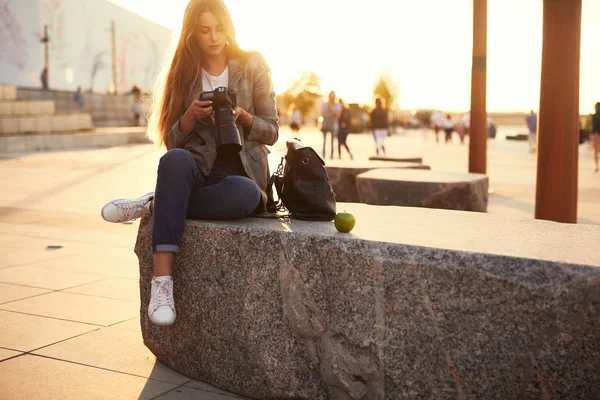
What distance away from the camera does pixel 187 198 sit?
3.30 m

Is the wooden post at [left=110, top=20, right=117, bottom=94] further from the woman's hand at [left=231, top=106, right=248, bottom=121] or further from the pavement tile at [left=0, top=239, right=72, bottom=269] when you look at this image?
the woman's hand at [left=231, top=106, right=248, bottom=121]

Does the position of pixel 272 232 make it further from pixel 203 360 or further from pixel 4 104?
pixel 4 104

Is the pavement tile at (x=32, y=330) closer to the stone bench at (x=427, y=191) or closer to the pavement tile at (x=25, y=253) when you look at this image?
the pavement tile at (x=25, y=253)

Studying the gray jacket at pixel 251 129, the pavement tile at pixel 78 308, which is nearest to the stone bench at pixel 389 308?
the gray jacket at pixel 251 129

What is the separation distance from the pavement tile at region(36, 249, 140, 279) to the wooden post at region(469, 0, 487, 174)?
17.0 ft

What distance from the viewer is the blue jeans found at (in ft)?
10.6

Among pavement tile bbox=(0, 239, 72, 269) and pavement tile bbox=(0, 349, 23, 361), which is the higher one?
pavement tile bbox=(0, 239, 72, 269)

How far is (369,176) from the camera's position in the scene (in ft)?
24.3

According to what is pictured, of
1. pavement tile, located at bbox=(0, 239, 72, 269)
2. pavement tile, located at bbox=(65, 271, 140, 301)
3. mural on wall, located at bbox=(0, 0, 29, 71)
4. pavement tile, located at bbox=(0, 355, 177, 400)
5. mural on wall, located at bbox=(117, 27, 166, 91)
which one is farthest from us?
mural on wall, located at bbox=(117, 27, 166, 91)

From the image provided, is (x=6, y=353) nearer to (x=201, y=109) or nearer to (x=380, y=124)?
(x=201, y=109)

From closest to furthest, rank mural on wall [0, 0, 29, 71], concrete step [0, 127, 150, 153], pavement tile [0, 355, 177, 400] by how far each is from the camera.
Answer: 1. pavement tile [0, 355, 177, 400]
2. concrete step [0, 127, 150, 153]
3. mural on wall [0, 0, 29, 71]

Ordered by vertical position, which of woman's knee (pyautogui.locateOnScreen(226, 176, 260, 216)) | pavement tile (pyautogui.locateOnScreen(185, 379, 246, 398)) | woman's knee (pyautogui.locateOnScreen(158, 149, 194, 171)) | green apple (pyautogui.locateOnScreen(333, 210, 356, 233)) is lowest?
pavement tile (pyautogui.locateOnScreen(185, 379, 246, 398))

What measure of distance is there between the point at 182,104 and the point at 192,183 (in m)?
0.58

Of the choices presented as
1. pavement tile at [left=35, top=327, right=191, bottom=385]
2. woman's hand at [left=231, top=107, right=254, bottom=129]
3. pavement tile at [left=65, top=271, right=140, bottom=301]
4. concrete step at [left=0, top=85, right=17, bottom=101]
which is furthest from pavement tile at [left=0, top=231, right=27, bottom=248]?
concrete step at [left=0, top=85, right=17, bottom=101]
